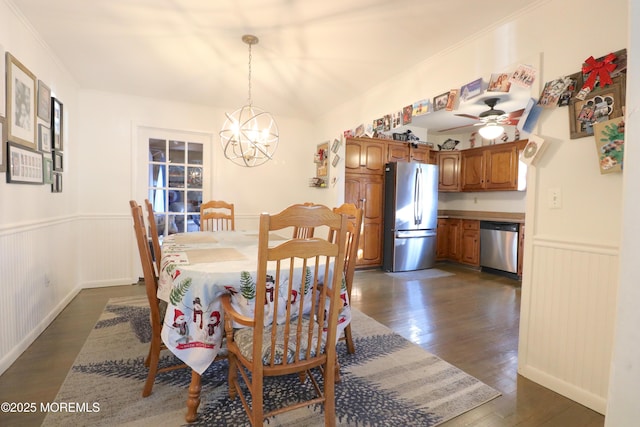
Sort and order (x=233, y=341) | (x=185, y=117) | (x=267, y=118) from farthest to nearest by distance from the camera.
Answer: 1. (x=267, y=118)
2. (x=185, y=117)
3. (x=233, y=341)

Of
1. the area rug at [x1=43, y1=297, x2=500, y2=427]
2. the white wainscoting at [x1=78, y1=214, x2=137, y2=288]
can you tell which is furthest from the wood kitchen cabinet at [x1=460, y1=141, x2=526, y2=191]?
the white wainscoting at [x1=78, y1=214, x2=137, y2=288]

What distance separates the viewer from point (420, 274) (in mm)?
4570

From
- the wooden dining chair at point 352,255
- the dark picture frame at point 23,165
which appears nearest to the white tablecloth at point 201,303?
→ the wooden dining chair at point 352,255

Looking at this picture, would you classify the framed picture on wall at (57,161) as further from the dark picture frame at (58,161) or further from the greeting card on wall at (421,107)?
the greeting card on wall at (421,107)

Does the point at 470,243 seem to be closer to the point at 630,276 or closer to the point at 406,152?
the point at 406,152

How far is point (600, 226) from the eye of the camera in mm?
1601

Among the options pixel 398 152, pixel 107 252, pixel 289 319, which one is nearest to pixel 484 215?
pixel 398 152

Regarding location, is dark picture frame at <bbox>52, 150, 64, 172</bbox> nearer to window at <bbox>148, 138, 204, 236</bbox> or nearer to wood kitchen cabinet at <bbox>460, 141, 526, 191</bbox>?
window at <bbox>148, 138, 204, 236</bbox>

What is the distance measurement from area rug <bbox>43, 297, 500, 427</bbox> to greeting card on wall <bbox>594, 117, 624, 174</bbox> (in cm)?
138

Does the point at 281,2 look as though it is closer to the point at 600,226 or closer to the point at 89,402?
the point at 600,226

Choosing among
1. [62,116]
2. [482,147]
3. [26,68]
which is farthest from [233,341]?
[482,147]

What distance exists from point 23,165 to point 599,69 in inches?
143

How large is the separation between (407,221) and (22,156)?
4302 mm

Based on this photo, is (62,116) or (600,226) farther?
(62,116)
